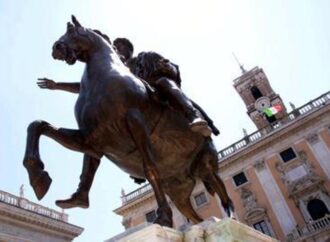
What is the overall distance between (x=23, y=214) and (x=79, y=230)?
5098 millimetres

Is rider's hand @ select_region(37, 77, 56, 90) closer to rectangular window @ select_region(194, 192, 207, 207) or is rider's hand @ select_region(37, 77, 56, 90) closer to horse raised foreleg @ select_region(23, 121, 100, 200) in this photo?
horse raised foreleg @ select_region(23, 121, 100, 200)

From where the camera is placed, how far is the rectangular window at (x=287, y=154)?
90.4 feet

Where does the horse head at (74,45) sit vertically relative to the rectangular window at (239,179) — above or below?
below

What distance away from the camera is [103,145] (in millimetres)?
2914

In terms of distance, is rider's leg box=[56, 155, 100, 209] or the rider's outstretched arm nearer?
rider's leg box=[56, 155, 100, 209]

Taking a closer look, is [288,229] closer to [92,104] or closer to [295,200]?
[295,200]

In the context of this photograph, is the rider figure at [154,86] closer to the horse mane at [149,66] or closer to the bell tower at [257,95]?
the horse mane at [149,66]

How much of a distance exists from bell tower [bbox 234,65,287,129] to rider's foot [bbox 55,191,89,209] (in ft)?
115

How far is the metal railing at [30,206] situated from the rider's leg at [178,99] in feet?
57.4

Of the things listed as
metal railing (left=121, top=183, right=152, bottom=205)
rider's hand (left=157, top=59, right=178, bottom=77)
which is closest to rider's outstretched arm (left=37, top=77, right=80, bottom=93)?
rider's hand (left=157, top=59, right=178, bottom=77)

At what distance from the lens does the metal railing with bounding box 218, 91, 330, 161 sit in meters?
28.6

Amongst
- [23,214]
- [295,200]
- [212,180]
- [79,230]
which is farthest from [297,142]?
[212,180]

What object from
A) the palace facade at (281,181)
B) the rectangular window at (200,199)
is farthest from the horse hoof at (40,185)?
the rectangular window at (200,199)

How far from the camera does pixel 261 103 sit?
127 feet
